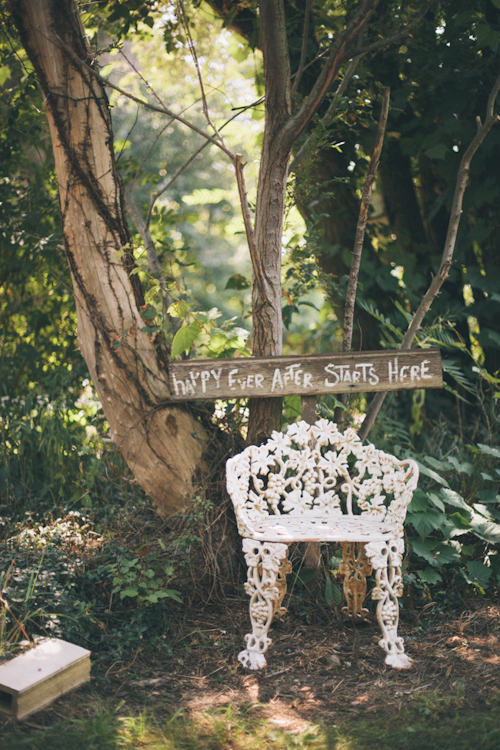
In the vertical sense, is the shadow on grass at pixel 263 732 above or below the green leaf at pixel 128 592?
below

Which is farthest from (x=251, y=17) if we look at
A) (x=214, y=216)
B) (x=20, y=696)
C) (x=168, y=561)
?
(x=214, y=216)

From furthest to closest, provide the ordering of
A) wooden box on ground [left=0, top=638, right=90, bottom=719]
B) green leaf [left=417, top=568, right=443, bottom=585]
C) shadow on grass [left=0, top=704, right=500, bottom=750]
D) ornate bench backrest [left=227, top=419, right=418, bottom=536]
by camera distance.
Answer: green leaf [left=417, top=568, right=443, bottom=585] → ornate bench backrest [left=227, top=419, right=418, bottom=536] → wooden box on ground [left=0, top=638, right=90, bottom=719] → shadow on grass [left=0, top=704, right=500, bottom=750]

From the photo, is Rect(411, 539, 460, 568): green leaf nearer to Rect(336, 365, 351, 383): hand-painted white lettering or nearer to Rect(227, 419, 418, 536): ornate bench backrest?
Rect(227, 419, 418, 536): ornate bench backrest

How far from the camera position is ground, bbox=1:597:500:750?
196 centimetres

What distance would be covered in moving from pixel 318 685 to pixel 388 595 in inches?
18.4

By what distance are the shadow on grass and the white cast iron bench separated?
334 millimetres

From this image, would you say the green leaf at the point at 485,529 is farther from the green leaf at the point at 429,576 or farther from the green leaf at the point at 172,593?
the green leaf at the point at 172,593

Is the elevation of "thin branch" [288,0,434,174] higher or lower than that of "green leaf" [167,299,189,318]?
higher

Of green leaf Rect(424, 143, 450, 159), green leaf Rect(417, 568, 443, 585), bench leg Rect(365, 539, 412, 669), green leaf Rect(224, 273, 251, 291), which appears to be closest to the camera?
bench leg Rect(365, 539, 412, 669)

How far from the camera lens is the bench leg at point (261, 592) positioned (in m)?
2.36

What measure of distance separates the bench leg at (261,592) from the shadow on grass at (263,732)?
1.05 ft

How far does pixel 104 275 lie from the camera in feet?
9.81

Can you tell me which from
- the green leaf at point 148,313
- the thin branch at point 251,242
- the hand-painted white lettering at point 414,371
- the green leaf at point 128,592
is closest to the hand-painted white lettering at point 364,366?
the hand-painted white lettering at point 414,371

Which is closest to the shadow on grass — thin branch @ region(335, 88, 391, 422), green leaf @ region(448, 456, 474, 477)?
green leaf @ region(448, 456, 474, 477)
